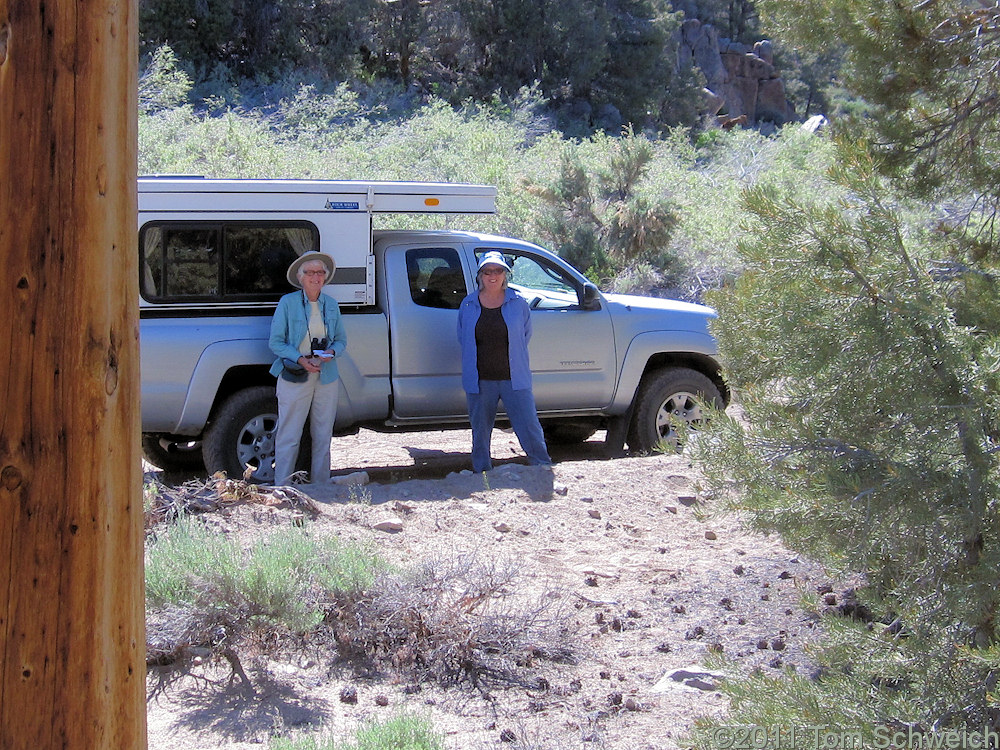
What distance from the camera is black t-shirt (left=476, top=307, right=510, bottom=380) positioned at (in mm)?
7848

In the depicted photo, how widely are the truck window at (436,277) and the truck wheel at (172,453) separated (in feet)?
6.92

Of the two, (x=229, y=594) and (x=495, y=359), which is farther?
(x=495, y=359)

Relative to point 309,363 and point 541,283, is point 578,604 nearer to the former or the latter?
point 309,363

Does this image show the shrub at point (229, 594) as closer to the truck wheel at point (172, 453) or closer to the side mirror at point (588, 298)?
the truck wheel at point (172, 453)

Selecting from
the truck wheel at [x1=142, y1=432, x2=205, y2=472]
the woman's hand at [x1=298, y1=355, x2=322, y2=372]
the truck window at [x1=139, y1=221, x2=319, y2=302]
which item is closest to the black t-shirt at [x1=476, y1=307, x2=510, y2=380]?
the woman's hand at [x1=298, y1=355, x2=322, y2=372]

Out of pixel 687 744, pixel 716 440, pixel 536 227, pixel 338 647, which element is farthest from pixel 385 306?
pixel 536 227

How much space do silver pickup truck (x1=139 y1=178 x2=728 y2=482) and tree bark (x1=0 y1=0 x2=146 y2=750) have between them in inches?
204

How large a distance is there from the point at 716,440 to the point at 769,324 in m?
0.55

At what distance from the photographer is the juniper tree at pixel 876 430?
2.77m

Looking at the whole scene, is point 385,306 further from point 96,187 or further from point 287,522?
point 96,187

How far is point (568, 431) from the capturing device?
9617mm

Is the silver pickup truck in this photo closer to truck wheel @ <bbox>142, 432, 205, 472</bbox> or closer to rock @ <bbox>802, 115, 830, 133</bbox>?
truck wheel @ <bbox>142, 432, 205, 472</bbox>

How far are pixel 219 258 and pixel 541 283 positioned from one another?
104 inches

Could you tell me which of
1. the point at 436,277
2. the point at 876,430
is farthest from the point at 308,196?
the point at 876,430
